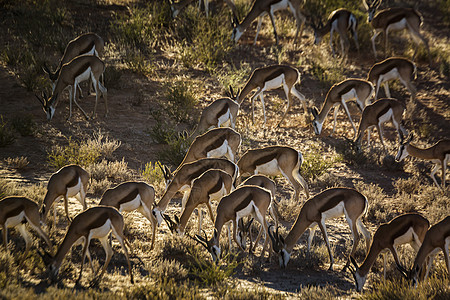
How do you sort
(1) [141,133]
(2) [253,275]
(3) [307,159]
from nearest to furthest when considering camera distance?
(2) [253,275]
(3) [307,159]
(1) [141,133]

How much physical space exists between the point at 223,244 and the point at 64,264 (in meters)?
2.34

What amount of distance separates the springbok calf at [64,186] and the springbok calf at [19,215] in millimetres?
560

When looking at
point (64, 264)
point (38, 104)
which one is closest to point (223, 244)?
point (64, 264)

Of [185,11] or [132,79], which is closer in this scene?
[132,79]

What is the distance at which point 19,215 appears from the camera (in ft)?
21.0

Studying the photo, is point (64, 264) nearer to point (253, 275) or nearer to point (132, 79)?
point (253, 275)

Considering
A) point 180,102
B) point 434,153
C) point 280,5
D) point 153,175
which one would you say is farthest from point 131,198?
point 280,5

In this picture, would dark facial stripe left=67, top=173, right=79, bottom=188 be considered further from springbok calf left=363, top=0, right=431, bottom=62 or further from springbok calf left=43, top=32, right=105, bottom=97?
springbok calf left=363, top=0, right=431, bottom=62

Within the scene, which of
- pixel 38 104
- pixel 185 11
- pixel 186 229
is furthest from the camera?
pixel 185 11

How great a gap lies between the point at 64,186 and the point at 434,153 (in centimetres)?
724

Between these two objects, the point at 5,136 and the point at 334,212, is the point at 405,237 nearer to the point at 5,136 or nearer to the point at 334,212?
the point at 334,212

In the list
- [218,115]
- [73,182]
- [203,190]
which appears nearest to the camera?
[203,190]

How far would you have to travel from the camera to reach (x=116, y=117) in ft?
40.7

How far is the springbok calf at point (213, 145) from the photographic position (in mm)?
8961
